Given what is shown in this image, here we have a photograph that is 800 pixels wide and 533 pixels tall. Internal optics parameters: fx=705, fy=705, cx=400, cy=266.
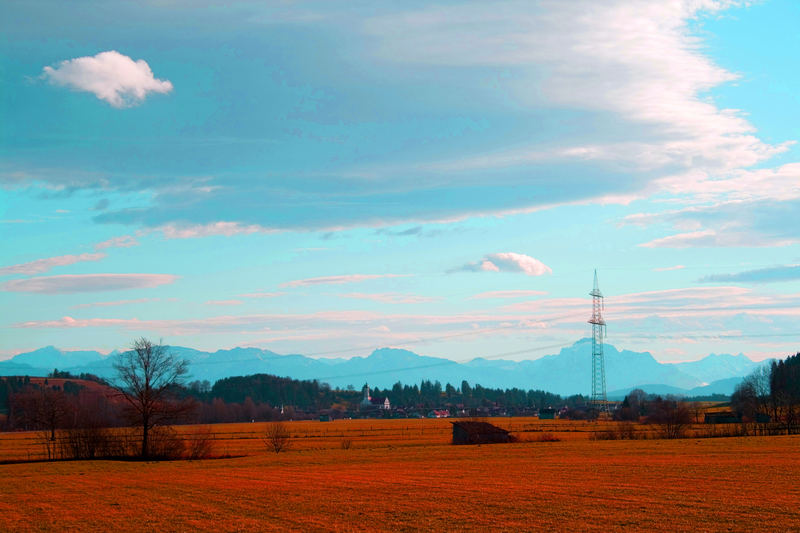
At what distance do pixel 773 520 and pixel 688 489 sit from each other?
909 centimetres

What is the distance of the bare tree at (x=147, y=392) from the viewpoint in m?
73.2

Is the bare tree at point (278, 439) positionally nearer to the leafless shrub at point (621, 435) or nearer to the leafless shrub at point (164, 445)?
the leafless shrub at point (164, 445)

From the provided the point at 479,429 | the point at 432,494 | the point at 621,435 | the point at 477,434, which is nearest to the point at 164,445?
the point at 477,434

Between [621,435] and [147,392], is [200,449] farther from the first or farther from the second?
[621,435]

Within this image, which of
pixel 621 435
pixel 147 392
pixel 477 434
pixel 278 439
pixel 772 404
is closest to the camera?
pixel 147 392

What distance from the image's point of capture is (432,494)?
36.3 meters

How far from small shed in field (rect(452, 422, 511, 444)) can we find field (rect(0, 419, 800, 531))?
29.0 meters

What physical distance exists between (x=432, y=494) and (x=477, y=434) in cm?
5939

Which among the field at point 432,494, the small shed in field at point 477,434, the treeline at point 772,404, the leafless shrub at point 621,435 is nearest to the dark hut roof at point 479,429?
the small shed in field at point 477,434

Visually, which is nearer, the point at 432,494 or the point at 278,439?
the point at 432,494

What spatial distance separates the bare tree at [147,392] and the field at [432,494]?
9.43 metres

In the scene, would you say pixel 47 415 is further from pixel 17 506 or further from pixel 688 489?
pixel 688 489

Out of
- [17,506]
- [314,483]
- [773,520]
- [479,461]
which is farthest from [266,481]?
[773,520]

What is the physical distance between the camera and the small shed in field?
93.5 m
